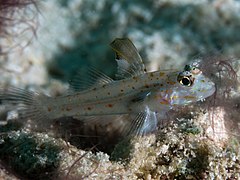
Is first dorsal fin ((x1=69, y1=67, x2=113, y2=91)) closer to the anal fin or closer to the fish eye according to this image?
the anal fin

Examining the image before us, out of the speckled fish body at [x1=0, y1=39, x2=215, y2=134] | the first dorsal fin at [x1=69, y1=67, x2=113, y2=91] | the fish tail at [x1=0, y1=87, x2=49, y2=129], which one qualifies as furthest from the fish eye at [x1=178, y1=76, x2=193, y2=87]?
the fish tail at [x1=0, y1=87, x2=49, y2=129]

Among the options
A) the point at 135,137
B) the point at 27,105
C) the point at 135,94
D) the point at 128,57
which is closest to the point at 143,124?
the point at 135,137

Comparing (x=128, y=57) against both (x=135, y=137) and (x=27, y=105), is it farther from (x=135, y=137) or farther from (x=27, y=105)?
(x=27, y=105)

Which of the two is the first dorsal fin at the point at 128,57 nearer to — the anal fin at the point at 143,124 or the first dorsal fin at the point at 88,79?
the first dorsal fin at the point at 88,79

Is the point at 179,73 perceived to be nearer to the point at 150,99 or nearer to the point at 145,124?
the point at 150,99

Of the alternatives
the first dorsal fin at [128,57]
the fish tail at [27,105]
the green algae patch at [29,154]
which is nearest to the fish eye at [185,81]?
the first dorsal fin at [128,57]

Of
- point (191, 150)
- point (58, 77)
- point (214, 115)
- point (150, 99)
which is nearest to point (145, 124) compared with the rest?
point (150, 99)

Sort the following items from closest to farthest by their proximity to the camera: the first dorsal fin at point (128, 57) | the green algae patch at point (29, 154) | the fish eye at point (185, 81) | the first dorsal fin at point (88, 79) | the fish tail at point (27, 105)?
the green algae patch at point (29, 154) < the fish eye at point (185, 81) < the first dorsal fin at point (128, 57) < the first dorsal fin at point (88, 79) < the fish tail at point (27, 105)
